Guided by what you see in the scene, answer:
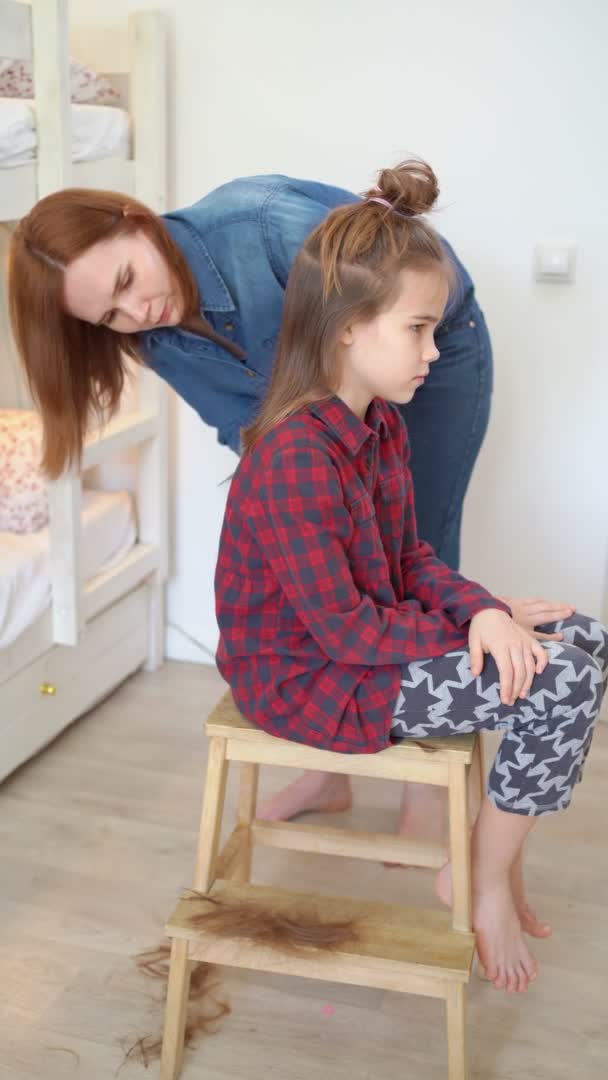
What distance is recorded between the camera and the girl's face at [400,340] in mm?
1188

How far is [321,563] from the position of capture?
116 cm

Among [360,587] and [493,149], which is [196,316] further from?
[493,149]

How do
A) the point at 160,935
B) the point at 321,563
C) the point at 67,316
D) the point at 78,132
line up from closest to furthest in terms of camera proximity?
the point at 321,563 → the point at 67,316 → the point at 160,935 → the point at 78,132

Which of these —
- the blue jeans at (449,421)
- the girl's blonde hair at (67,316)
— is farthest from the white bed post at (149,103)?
the blue jeans at (449,421)

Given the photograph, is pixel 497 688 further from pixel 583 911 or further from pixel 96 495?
pixel 96 495

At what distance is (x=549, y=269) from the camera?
1932 mm

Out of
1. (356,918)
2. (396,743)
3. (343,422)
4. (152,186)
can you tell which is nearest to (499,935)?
(356,918)

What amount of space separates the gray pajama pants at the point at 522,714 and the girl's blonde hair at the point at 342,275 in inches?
12.8

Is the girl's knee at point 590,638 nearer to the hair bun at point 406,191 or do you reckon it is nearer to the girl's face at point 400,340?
the girl's face at point 400,340

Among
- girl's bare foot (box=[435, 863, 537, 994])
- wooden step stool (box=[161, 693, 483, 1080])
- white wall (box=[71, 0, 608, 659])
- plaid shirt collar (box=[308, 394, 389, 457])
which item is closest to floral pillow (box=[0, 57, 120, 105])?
white wall (box=[71, 0, 608, 659])

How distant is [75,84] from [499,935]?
57.5 inches

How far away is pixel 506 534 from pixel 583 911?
2.42ft


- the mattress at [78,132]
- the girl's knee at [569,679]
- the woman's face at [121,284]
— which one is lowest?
the girl's knee at [569,679]

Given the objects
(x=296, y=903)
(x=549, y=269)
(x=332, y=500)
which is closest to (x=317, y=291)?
(x=332, y=500)
